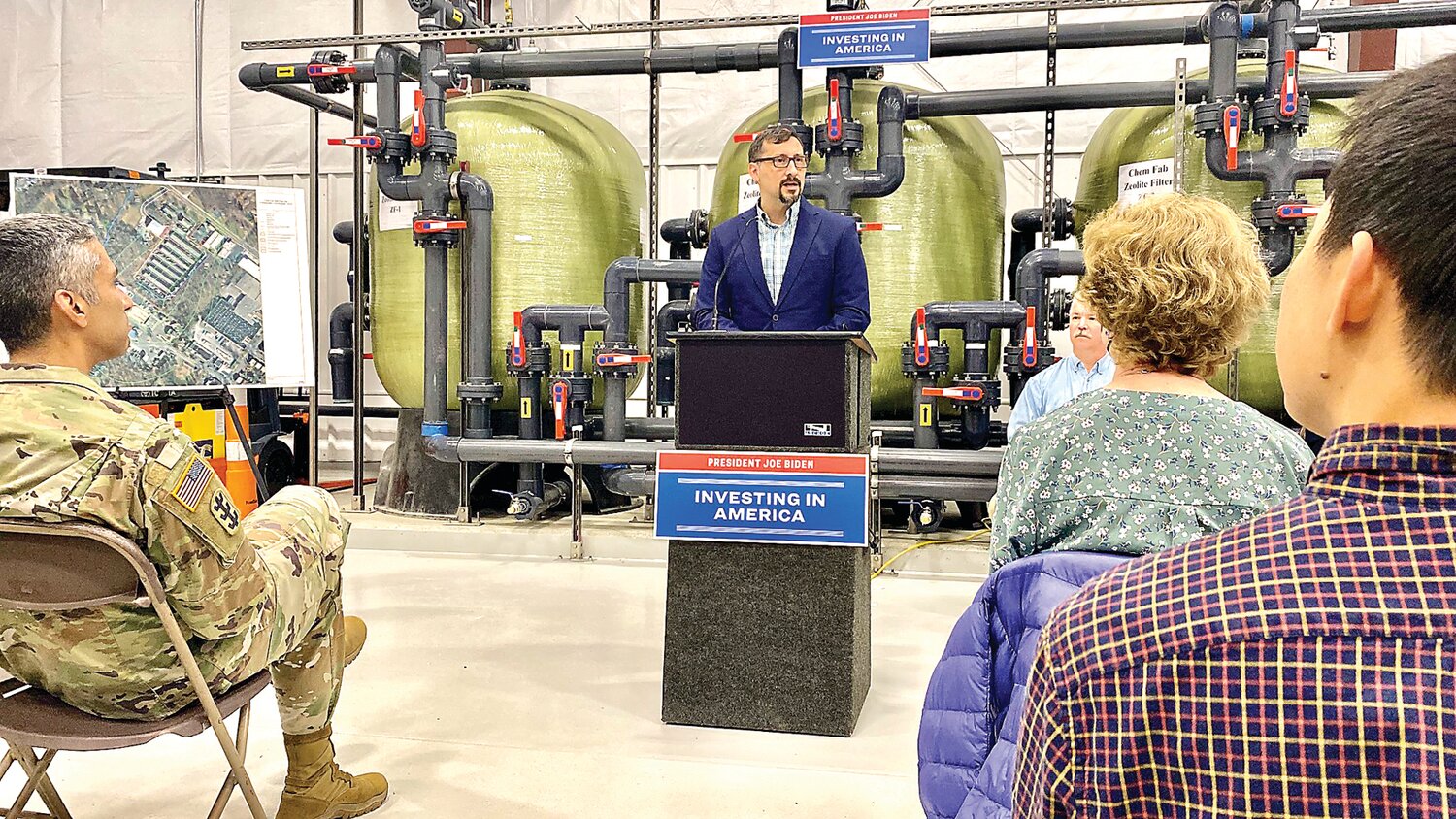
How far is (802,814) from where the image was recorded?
2.18m

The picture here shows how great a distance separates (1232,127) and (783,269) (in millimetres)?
2339

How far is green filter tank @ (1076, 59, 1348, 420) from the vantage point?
4.63m

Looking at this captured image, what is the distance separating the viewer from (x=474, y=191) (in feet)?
16.6

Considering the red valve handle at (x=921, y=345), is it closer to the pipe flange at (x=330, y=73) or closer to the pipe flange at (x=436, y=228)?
the pipe flange at (x=436, y=228)

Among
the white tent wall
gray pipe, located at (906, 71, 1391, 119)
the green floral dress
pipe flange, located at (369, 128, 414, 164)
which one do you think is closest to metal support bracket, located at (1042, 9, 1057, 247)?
gray pipe, located at (906, 71, 1391, 119)

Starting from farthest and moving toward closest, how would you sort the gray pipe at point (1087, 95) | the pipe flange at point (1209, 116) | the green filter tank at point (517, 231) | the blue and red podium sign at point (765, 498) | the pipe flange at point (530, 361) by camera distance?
the green filter tank at point (517, 231) → the pipe flange at point (530, 361) → the gray pipe at point (1087, 95) → the pipe flange at point (1209, 116) → the blue and red podium sign at point (765, 498)

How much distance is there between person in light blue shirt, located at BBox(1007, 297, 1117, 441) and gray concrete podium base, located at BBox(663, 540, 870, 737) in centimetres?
113

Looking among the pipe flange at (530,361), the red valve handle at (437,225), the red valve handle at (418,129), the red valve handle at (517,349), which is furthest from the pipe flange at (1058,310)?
the red valve handle at (418,129)

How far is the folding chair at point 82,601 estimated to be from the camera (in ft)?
4.77

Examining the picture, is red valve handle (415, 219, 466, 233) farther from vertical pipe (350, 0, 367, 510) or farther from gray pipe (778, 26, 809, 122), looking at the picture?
gray pipe (778, 26, 809, 122)

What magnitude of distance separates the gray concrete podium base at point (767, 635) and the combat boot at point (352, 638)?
739 millimetres

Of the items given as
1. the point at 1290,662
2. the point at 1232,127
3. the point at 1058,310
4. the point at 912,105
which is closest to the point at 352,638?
the point at 1290,662

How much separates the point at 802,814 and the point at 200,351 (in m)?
3.77

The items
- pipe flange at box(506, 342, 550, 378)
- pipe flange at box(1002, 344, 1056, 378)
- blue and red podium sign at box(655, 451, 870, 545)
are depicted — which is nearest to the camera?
blue and red podium sign at box(655, 451, 870, 545)
